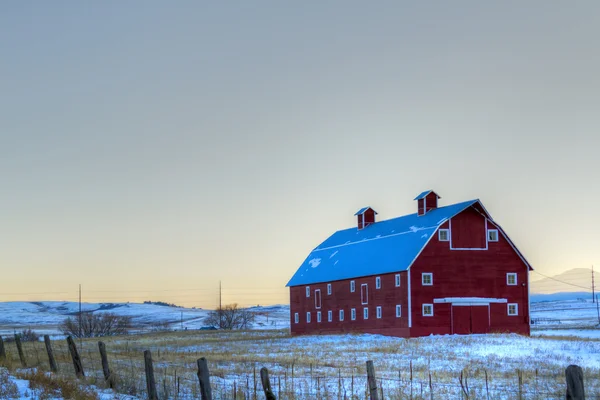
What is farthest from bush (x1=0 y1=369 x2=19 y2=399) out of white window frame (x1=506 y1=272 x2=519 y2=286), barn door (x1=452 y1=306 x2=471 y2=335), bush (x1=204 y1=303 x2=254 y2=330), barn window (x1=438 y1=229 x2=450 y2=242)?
bush (x1=204 y1=303 x2=254 y2=330)

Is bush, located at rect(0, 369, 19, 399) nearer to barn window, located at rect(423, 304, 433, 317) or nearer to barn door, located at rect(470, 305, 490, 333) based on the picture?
barn window, located at rect(423, 304, 433, 317)

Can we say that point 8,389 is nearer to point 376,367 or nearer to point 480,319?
point 376,367

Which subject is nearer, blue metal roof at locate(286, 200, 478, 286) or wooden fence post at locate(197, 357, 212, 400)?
wooden fence post at locate(197, 357, 212, 400)

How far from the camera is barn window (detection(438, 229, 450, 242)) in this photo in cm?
5278

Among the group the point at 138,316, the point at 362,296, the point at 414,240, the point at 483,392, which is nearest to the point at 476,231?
the point at 414,240

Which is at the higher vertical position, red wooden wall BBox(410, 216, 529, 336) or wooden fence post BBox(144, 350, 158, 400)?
red wooden wall BBox(410, 216, 529, 336)

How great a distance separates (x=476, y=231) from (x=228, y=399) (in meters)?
37.4

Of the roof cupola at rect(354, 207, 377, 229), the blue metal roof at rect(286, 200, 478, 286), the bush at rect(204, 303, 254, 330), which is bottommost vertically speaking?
the bush at rect(204, 303, 254, 330)

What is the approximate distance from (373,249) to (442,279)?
321 inches

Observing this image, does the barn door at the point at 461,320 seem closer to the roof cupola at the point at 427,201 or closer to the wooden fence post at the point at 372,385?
the roof cupola at the point at 427,201

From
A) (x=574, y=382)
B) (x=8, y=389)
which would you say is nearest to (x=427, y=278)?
(x=8, y=389)

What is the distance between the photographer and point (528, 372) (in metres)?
27.1

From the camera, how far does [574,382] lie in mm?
10867

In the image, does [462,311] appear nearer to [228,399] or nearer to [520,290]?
[520,290]
